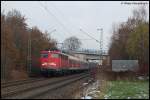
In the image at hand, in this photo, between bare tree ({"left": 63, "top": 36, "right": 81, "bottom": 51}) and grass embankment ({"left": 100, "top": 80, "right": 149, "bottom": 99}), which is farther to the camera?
bare tree ({"left": 63, "top": 36, "right": 81, "bottom": 51})

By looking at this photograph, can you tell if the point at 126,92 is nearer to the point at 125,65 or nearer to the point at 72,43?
the point at 125,65

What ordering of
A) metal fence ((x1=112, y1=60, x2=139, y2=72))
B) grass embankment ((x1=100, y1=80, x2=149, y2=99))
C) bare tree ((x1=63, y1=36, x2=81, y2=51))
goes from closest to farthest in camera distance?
grass embankment ((x1=100, y1=80, x2=149, y2=99)) → metal fence ((x1=112, y1=60, x2=139, y2=72)) → bare tree ((x1=63, y1=36, x2=81, y2=51))

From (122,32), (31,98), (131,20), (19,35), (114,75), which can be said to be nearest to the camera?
(31,98)

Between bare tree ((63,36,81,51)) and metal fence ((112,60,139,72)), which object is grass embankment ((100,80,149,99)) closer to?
metal fence ((112,60,139,72))

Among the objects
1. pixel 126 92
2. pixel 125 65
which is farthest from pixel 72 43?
pixel 126 92

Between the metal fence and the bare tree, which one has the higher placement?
the bare tree

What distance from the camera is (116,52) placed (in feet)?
264

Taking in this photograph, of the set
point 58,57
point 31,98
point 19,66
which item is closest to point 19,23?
point 19,66

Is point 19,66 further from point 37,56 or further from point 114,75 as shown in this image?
point 114,75

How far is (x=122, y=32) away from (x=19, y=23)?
23534 mm

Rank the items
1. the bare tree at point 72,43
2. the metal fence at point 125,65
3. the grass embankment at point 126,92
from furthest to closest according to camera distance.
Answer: the bare tree at point 72,43 < the metal fence at point 125,65 < the grass embankment at point 126,92

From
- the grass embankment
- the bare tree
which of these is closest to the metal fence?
the grass embankment

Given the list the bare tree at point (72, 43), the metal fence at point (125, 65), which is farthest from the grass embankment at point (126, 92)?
the bare tree at point (72, 43)

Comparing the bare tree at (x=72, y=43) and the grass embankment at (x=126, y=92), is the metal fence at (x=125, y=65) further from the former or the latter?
the bare tree at (x=72, y=43)
